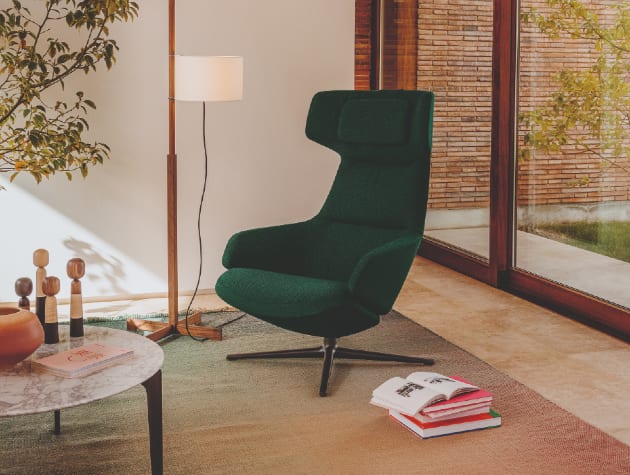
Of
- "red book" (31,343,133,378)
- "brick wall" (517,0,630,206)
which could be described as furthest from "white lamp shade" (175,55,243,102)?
"brick wall" (517,0,630,206)

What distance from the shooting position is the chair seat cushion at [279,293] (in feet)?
10.1

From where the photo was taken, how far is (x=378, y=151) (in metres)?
3.67

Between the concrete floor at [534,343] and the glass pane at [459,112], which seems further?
the glass pane at [459,112]

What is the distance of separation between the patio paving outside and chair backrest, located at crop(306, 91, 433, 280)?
1.11 m

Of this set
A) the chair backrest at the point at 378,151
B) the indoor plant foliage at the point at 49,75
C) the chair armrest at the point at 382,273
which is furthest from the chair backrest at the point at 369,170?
the indoor plant foliage at the point at 49,75

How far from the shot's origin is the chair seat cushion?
10.1 feet

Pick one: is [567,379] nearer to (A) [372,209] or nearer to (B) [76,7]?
(A) [372,209]

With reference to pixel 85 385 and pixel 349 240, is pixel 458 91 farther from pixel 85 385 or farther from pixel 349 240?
pixel 85 385

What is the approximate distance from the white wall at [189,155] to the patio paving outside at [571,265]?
3.77 feet

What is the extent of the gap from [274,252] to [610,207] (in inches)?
63.5

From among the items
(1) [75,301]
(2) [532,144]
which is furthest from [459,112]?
(1) [75,301]

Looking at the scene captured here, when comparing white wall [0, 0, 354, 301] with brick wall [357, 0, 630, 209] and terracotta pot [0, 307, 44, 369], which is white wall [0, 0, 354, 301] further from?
terracotta pot [0, 307, 44, 369]

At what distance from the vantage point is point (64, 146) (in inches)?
163

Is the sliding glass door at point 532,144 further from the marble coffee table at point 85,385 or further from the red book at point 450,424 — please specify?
the marble coffee table at point 85,385
